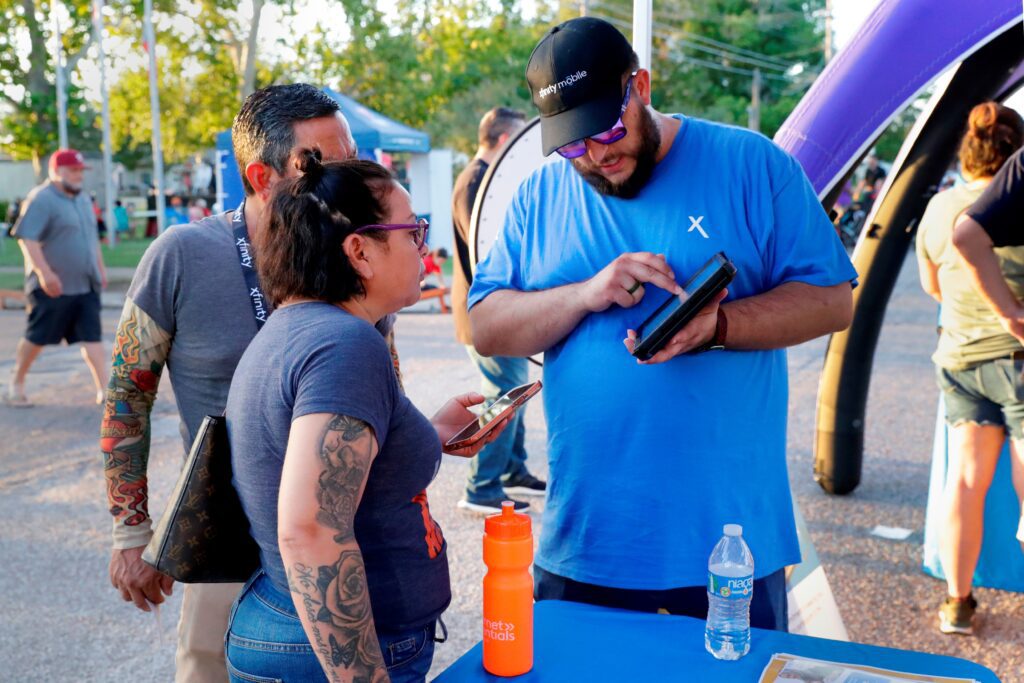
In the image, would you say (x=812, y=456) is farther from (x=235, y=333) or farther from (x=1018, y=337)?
(x=235, y=333)

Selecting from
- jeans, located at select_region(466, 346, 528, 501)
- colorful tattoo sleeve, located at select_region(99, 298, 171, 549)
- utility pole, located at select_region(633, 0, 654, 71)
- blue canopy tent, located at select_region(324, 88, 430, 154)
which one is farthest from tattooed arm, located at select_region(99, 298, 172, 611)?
blue canopy tent, located at select_region(324, 88, 430, 154)

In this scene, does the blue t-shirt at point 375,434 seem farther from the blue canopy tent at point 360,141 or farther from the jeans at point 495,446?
the blue canopy tent at point 360,141

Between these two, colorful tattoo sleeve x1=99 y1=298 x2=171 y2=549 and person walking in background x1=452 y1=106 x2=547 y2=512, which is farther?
person walking in background x1=452 y1=106 x2=547 y2=512

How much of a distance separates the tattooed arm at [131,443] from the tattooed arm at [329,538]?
865mm

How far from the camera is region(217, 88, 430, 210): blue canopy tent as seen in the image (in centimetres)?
1354

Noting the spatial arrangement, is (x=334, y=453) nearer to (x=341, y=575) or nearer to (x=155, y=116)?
(x=341, y=575)

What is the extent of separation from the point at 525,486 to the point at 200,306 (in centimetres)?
355

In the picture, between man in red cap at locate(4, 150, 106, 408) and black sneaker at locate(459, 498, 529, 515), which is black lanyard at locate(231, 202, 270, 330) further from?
man in red cap at locate(4, 150, 106, 408)

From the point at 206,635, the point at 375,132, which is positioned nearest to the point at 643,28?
the point at 206,635

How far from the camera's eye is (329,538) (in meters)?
1.56

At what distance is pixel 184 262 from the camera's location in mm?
2266

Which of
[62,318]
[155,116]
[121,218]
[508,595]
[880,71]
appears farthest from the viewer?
[121,218]

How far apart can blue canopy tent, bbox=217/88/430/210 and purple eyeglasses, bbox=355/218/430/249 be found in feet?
37.9

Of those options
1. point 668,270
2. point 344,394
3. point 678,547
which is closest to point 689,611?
point 678,547
